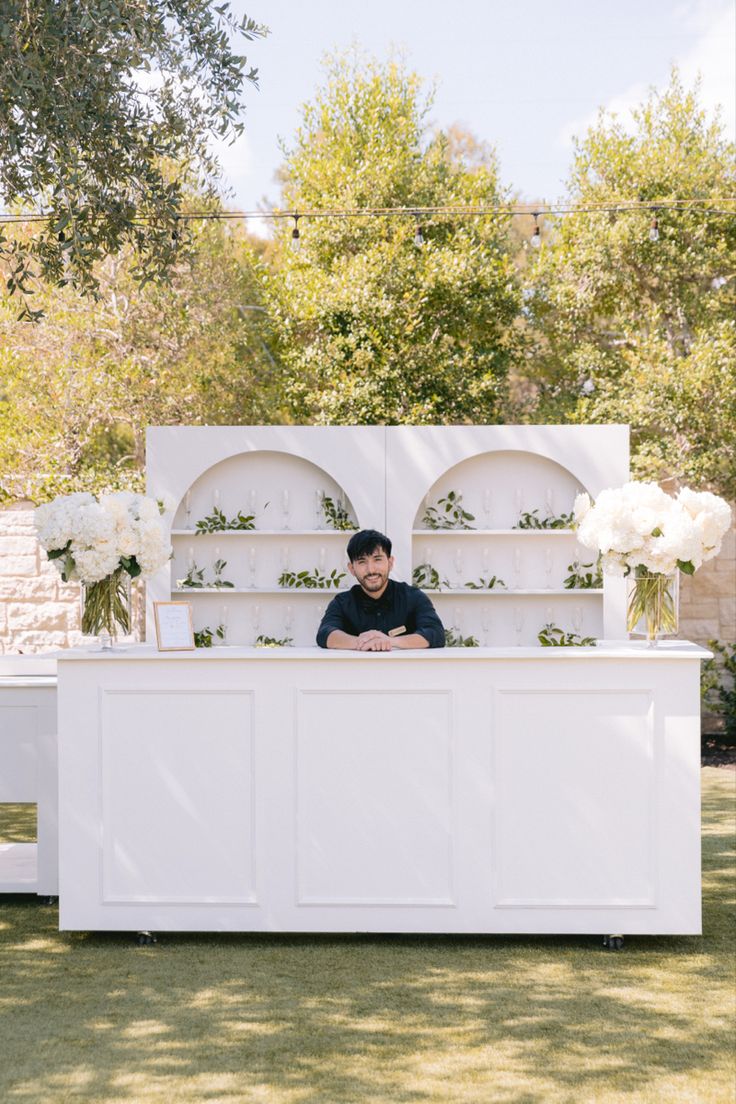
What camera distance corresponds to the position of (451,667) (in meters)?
3.95

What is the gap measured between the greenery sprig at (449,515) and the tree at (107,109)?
2.23 metres

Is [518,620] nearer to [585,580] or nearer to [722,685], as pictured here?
[585,580]

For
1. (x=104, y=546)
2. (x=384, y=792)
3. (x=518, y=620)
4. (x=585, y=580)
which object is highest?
(x=104, y=546)

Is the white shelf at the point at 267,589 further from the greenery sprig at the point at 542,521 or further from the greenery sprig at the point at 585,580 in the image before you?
the greenery sprig at the point at 585,580

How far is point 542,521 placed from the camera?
661 centimetres

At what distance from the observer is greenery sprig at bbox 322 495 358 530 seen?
6543 mm

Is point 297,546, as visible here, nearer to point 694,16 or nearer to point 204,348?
point 204,348

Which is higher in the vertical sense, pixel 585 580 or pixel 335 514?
pixel 335 514

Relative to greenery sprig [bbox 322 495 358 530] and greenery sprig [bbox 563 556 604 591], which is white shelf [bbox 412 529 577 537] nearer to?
greenery sprig [bbox 563 556 604 591]

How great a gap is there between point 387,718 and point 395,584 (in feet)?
3.42

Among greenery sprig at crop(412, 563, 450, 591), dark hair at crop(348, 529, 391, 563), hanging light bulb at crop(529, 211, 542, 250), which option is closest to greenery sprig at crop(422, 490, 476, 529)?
greenery sprig at crop(412, 563, 450, 591)

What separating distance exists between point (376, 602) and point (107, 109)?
7.23 ft

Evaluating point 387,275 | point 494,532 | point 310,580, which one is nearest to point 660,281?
point 387,275

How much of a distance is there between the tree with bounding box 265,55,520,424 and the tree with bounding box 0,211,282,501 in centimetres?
66
